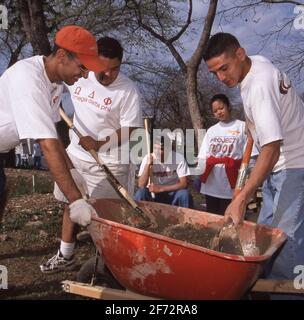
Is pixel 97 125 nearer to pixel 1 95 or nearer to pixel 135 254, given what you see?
pixel 1 95

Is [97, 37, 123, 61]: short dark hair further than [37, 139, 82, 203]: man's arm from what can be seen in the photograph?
Yes

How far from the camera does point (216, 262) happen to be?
268 cm

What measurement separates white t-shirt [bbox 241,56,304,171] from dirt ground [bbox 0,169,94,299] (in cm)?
213

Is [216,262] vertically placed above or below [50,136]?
below

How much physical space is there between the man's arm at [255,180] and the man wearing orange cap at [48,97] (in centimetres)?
82

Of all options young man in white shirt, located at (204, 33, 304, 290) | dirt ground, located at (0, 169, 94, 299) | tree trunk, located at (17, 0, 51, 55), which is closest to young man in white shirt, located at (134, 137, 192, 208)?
dirt ground, located at (0, 169, 94, 299)

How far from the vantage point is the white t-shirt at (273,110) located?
2.91 m

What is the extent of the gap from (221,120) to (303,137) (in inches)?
96.3

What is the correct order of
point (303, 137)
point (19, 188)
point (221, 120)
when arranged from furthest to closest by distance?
point (19, 188), point (221, 120), point (303, 137)

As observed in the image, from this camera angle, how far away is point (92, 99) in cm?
450

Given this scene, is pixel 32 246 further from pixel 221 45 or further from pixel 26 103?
pixel 221 45

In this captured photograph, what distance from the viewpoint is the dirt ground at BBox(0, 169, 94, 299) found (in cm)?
436

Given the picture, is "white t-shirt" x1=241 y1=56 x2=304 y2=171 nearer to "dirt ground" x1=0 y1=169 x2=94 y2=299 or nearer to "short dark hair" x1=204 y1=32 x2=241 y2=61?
"short dark hair" x1=204 y1=32 x2=241 y2=61

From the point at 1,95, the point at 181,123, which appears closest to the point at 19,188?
the point at 1,95
